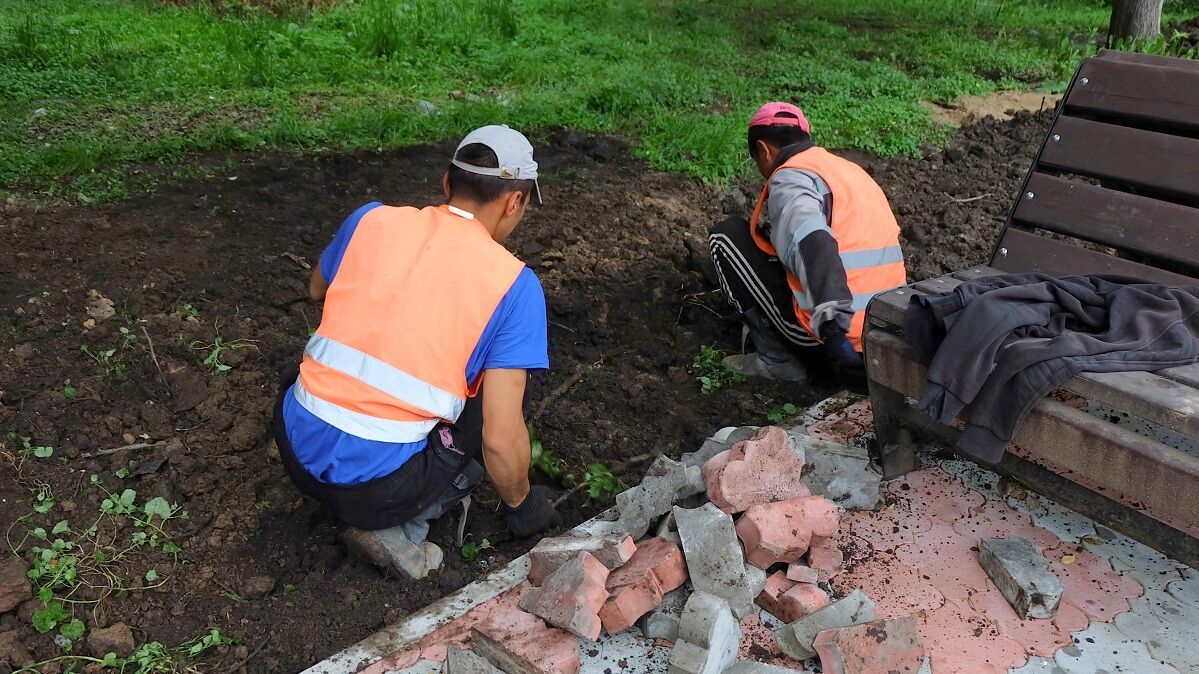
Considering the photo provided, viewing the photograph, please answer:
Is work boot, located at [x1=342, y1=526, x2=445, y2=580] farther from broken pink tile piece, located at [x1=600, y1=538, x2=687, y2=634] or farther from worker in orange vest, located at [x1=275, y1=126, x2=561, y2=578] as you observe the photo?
broken pink tile piece, located at [x1=600, y1=538, x2=687, y2=634]

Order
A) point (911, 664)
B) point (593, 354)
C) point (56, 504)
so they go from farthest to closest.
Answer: point (593, 354) → point (56, 504) → point (911, 664)

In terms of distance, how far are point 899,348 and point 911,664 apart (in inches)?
41.1

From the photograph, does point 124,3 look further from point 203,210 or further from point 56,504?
point 56,504

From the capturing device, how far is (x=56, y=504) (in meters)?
3.10

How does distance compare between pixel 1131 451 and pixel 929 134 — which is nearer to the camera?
pixel 1131 451

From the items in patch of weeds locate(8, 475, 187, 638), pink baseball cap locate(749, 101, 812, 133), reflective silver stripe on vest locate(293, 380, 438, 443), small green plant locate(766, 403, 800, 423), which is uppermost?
pink baseball cap locate(749, 101, 812, 133)

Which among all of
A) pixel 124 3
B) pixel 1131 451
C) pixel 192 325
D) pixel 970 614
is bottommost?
pixel 970 614

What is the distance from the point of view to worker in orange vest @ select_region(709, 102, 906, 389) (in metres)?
3.71

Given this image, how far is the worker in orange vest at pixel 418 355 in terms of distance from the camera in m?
2.61

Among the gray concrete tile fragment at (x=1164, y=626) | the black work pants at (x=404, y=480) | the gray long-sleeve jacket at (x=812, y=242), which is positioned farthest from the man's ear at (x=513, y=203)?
the gray concrete tile fragment at (x=1164, y=626)

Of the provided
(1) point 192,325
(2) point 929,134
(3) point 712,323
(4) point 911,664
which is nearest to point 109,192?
(1) point 192,325

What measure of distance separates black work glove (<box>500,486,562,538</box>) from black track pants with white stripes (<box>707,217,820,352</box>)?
1.57 meters

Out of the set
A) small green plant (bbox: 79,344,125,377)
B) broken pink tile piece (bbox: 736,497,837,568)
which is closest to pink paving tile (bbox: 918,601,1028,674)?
broken pink tile piece (bbox: 736,497,837,568)

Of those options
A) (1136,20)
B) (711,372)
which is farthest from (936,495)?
(1136,20)
